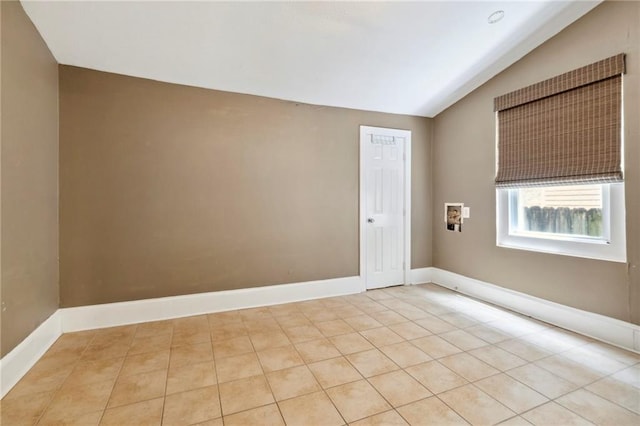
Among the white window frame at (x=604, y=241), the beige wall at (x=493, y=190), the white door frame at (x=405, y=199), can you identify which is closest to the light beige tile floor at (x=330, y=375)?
the beige wall at (x=493, y=190)

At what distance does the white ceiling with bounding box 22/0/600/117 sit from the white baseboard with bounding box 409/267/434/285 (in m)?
2.66

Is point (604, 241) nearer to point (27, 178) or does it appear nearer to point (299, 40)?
point (299, 40)

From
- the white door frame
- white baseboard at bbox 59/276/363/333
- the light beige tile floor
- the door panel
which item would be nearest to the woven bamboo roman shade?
the white door frame

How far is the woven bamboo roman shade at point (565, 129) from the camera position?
100 inches

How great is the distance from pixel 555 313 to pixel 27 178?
16.2 ft

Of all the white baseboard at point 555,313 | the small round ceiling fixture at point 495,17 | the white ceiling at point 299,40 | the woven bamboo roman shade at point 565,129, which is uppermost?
the small round ceiling fixture at point 495,17

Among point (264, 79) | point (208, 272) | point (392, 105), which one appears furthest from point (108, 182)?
point (392, 105)

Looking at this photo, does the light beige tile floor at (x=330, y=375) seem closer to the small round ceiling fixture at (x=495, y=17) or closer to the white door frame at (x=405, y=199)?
the white door frame at (x=405, y=199)

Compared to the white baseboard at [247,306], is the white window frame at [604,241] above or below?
above

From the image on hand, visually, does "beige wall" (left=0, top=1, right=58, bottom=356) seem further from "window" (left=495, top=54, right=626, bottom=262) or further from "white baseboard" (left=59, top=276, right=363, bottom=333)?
"window" (left=495, top=54, right=626, bottom=262)

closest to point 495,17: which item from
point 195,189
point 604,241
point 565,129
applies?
point 565,129

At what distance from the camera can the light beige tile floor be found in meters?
1.71

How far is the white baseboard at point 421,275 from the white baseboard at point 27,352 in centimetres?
420

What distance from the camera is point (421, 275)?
4492 millimetres
